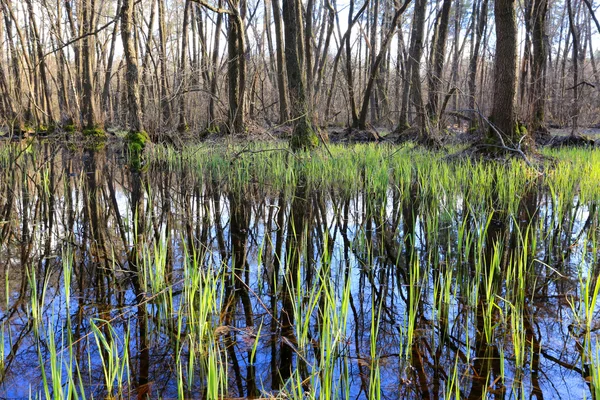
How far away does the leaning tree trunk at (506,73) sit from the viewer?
7.55m

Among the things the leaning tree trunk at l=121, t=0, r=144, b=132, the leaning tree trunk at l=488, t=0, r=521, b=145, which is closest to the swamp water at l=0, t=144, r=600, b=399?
the leaning tree trunk at l=488, t=0, r=521, b=145

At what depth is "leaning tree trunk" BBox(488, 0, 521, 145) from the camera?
24.8 feet

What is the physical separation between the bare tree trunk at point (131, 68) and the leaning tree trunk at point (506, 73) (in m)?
7.42

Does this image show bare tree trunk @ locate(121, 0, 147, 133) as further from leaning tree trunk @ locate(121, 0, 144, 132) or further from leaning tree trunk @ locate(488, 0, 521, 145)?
leaning tree trunk @ locate(488, 0, 521, 145)

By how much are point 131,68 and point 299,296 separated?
33.8 feet

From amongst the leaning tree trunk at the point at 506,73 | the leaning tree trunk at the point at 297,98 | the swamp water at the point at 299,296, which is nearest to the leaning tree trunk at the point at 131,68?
the leaning tree trunk at the point at 297,98

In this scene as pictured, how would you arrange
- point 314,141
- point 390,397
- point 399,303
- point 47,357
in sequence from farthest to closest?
point 314,141, point 399,303, point 47,357, point 390,397

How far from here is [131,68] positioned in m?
11.2

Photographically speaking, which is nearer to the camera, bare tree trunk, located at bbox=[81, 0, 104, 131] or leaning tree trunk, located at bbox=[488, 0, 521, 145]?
leaning tree trunk, located at bbox=[488, 0, 521, 145]

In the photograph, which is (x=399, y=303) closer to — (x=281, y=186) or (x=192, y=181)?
(x=281, y=186)

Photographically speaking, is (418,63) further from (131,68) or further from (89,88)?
(89,88)

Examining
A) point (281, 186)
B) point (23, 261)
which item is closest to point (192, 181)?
point (281, 186)

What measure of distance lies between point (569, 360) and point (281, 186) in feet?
15.7

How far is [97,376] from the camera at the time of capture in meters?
1.91
